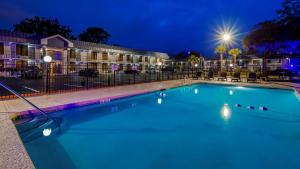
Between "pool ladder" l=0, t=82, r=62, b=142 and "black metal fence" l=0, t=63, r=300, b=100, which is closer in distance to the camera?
"pool ladder" l=0, t=82, r=62, b=142

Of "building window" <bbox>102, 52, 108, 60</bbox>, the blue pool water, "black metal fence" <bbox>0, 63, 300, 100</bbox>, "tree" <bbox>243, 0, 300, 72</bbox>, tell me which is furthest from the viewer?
"building window" <bbox>102, 52, 108, 60</bbox>

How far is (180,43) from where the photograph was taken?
4168 inches

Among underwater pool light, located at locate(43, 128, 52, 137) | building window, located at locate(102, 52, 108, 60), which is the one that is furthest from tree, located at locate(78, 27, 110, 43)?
underwater pool light, located at locate(43, 128, 52, 137)

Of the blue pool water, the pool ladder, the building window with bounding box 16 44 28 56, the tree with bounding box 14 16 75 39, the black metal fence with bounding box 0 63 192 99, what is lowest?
the blue pool water

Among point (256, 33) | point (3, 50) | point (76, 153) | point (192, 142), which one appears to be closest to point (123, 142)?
point (76, 153)

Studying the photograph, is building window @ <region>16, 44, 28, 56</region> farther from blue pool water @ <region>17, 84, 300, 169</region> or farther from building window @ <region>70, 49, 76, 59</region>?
blue pool water @ <region>17, 84, 300, 169</region>

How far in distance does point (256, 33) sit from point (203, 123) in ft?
73.3

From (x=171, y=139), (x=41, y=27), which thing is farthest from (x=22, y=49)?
(x=171, y=139)

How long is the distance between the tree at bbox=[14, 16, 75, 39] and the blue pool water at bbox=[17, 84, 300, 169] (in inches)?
1285

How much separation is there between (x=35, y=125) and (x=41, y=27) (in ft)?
121

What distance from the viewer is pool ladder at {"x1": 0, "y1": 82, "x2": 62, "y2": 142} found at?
176 inches

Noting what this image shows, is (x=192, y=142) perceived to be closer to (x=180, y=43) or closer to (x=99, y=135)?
(x=99, y=135)

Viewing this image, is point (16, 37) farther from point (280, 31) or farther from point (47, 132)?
point (280, 31)

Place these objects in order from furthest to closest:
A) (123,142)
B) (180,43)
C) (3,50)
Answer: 1. (180,43)
2. (3,50)
3. (123,142)
